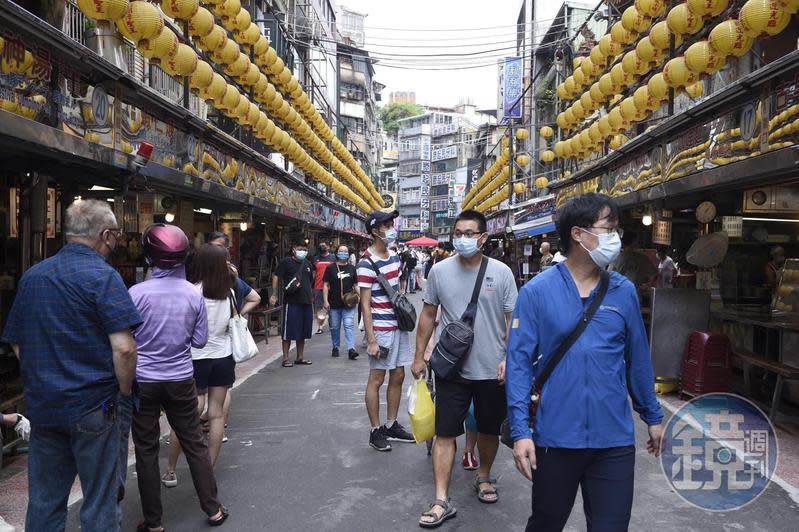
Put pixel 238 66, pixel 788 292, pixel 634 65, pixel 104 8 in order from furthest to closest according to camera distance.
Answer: pixel 238 66
pixel 634 65
pixel 788 292
pixel 104 8

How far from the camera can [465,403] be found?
4586mm

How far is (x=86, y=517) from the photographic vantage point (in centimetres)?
329

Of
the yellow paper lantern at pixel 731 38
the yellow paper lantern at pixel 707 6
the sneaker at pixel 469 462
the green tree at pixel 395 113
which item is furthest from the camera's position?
the green tree at pixel 395 113

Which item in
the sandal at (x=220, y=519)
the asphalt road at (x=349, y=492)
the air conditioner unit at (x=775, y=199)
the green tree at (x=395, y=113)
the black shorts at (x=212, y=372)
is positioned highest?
the green tree at (x=395, y=113)

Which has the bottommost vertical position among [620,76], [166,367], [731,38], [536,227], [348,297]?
[166,367]

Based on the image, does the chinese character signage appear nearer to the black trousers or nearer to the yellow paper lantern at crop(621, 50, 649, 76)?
the yellow paper lantern at crop(621, 50, 649, 76)

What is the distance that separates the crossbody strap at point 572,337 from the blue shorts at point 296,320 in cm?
789

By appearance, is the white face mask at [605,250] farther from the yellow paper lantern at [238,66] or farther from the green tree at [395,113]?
the green tree at [395,113]

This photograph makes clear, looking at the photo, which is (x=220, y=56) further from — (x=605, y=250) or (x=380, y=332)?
(x=605, y=250)

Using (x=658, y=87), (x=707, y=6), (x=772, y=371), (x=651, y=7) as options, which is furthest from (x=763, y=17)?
(x=772, y=371)

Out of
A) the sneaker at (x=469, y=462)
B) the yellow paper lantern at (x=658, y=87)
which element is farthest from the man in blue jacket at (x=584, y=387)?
the yellow paper lantern at (x=658, y=87)

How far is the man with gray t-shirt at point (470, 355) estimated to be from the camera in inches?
176

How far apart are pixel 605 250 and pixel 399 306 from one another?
318 centimetres

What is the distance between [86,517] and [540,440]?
92.5 inches
